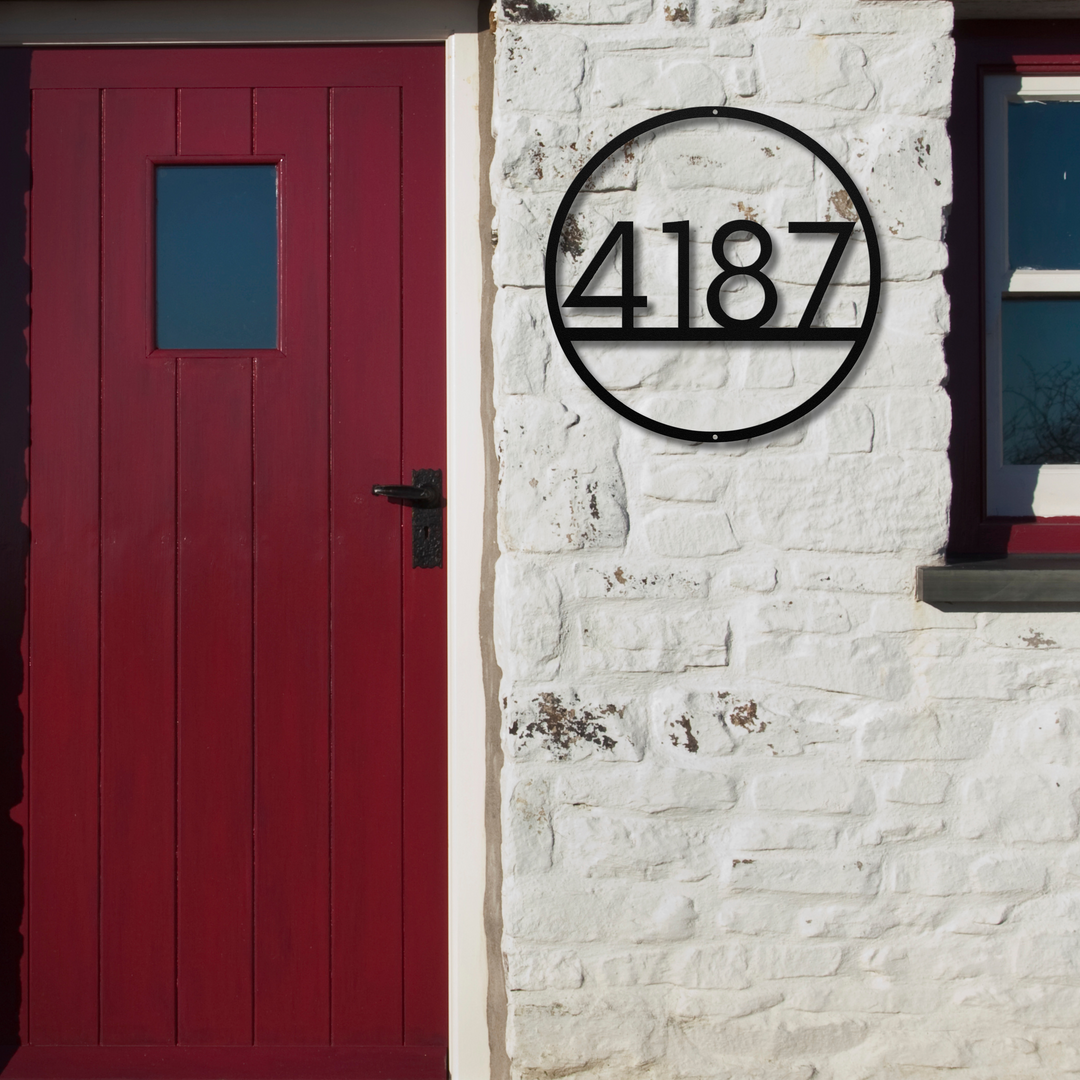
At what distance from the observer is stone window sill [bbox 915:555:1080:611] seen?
1.96 meters

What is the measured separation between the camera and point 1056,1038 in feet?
6.64

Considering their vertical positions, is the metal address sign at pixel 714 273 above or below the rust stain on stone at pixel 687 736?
above

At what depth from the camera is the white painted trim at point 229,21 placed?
7.51 feet

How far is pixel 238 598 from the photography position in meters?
2.29

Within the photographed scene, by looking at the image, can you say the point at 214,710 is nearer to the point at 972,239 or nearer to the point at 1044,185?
the point at 972,239

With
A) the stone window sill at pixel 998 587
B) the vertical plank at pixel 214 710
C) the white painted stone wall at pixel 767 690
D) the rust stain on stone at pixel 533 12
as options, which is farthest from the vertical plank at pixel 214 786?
the stone window sill at pixel 998 587

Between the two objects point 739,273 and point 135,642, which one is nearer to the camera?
point 739,273

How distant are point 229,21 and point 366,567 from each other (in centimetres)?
132

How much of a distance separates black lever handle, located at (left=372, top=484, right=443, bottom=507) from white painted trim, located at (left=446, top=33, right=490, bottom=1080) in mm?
48

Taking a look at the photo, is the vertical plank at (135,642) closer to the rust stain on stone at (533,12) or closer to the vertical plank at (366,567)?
the vertical plank at (366,567)

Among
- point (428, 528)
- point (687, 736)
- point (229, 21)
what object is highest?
point (229, 21)

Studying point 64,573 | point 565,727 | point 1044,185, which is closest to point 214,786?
point 64,573

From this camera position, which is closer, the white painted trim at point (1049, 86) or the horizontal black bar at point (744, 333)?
the horizontal black bar at point (744, 333)

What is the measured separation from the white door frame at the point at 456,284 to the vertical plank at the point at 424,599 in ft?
0.11
